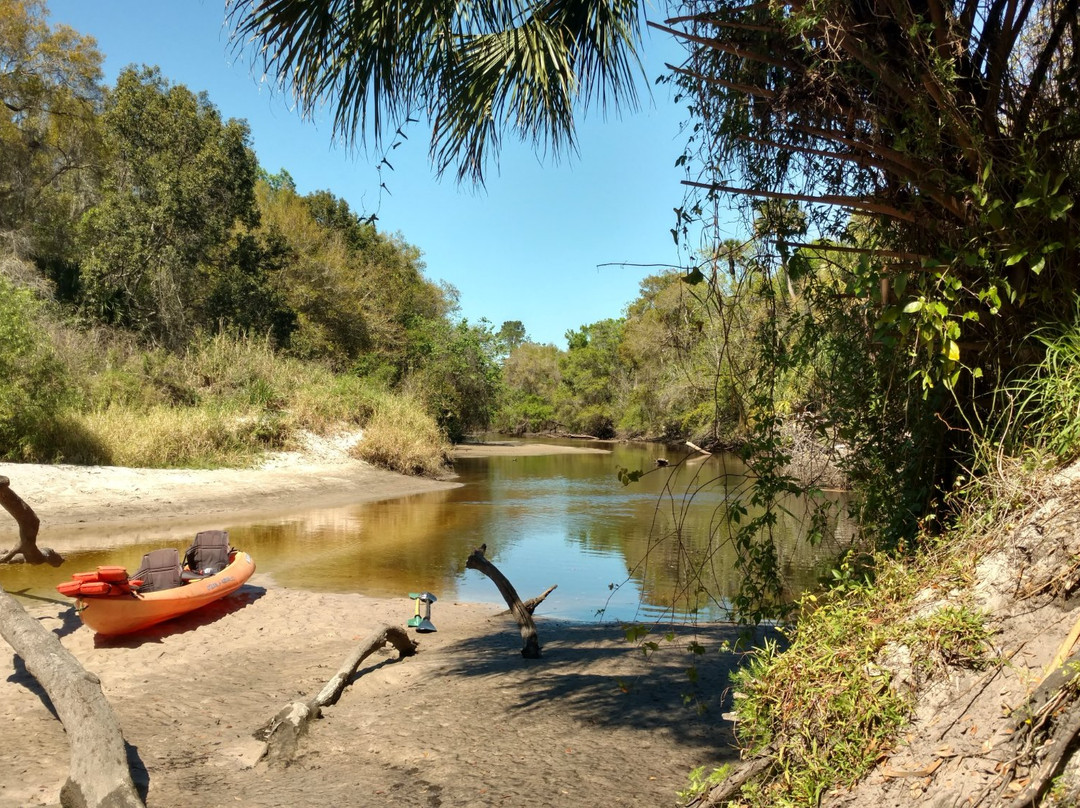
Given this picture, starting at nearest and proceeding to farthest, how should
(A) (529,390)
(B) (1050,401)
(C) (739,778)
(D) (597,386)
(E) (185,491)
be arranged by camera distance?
(C) (739,778) < (B) (1050,401) < (E) (185,491) < (D) (597,386) < (A) (529,390)

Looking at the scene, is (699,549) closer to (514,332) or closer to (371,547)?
(371,547)

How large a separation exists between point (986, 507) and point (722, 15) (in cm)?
271

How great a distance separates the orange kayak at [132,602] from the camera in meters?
7.30

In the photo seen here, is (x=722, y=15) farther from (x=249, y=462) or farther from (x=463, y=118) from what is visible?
(x=249, y=462)

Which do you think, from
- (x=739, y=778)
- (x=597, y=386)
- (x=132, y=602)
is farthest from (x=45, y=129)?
(x=597, y=386)

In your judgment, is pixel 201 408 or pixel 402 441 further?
pixel 402 441

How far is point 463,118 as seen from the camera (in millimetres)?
4230

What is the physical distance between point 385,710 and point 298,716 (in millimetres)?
693

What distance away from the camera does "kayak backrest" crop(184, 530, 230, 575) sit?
954cm

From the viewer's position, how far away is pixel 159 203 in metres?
25.6

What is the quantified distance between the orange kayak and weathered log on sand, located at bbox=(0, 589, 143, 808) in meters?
1.68

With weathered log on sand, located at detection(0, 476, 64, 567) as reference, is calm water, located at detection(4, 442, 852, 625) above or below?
below

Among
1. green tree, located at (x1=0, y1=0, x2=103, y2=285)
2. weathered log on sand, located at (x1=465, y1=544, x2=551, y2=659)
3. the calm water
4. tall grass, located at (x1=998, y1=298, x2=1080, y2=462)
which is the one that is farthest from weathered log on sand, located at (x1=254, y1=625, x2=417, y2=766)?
green tree, located at (x1=0, y1=0, x2=103, y2=285)

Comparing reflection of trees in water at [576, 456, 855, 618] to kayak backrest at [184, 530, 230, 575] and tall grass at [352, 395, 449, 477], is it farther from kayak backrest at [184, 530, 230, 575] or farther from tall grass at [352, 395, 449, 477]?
tall grass at [352, 395, 449, 477]
